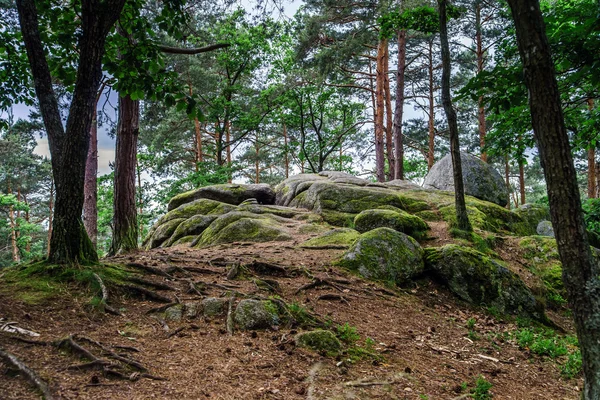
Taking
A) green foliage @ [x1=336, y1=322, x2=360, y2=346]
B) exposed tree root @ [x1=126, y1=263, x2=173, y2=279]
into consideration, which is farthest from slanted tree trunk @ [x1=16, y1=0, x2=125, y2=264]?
green foliage @ [x1=336, y1=322, x2=360, y2=346]

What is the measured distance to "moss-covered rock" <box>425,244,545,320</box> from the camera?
6250 millimetres

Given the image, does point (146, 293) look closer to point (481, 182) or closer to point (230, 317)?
point (230, 317)

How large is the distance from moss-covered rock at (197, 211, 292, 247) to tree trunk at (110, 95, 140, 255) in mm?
2095

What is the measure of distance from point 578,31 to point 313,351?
437cm

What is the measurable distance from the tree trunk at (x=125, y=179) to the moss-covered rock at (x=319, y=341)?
5.70 m

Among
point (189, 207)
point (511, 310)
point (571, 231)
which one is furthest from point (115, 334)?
point (189, 207)

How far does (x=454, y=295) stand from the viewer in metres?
6.34

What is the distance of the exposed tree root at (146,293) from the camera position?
4371 mm

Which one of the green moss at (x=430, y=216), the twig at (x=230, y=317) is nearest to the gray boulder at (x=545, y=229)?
the green moss at (x=430, y=216)

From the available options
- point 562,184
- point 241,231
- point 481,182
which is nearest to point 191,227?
point 241,231

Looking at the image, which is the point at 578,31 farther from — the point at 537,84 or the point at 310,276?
the point at 310,276

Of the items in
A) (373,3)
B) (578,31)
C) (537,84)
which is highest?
(373,3)

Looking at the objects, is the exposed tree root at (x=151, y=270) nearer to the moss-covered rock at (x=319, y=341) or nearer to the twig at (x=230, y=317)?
the twig at (x=230, y=317)

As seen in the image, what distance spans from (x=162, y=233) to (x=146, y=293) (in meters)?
8.07
